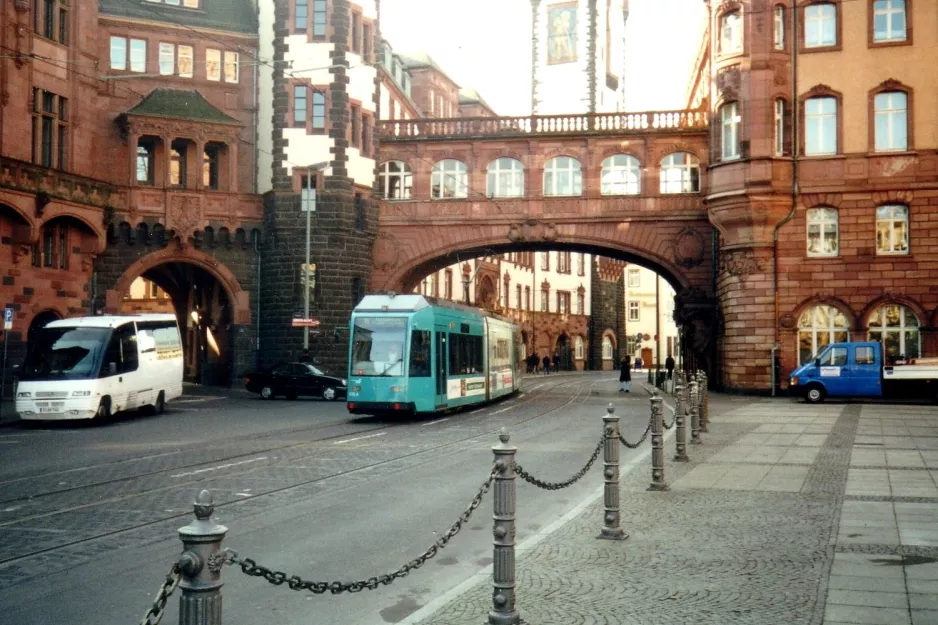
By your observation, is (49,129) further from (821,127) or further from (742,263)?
(821,127)

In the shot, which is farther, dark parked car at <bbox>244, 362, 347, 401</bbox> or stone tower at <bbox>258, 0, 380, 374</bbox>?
stone tower at <bbox>258, 0, 380, 374</bbox>

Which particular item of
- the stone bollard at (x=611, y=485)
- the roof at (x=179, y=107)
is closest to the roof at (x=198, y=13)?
the roof at (x=179, y=107)

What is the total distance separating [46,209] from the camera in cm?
3578

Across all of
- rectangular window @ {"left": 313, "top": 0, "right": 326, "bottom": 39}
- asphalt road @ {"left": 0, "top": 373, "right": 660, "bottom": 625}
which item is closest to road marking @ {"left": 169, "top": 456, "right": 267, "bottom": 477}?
asphalt road @ {"left": 0, "top": 373, "right": 660, "bottom": 625}

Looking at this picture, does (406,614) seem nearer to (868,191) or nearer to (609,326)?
(868,191)

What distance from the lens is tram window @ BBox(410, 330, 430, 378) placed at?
26.7m

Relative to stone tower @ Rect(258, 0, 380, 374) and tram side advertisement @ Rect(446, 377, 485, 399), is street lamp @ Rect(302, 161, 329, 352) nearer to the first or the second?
stone tower @ Rect(258, 0, 380, 374)

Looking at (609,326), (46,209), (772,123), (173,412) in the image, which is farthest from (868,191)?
(609,326)

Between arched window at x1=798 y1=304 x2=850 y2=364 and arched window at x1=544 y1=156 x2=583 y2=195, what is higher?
arched window at x1=544 y1=156 x2=583 y2=195

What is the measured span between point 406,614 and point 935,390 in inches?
1200

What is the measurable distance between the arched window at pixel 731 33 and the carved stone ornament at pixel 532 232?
9988 mm

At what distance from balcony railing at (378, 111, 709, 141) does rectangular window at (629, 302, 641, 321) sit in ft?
192

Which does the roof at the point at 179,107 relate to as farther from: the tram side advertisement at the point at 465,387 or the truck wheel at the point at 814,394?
the truck wheel at the point at 814,394

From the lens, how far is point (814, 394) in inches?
1437
